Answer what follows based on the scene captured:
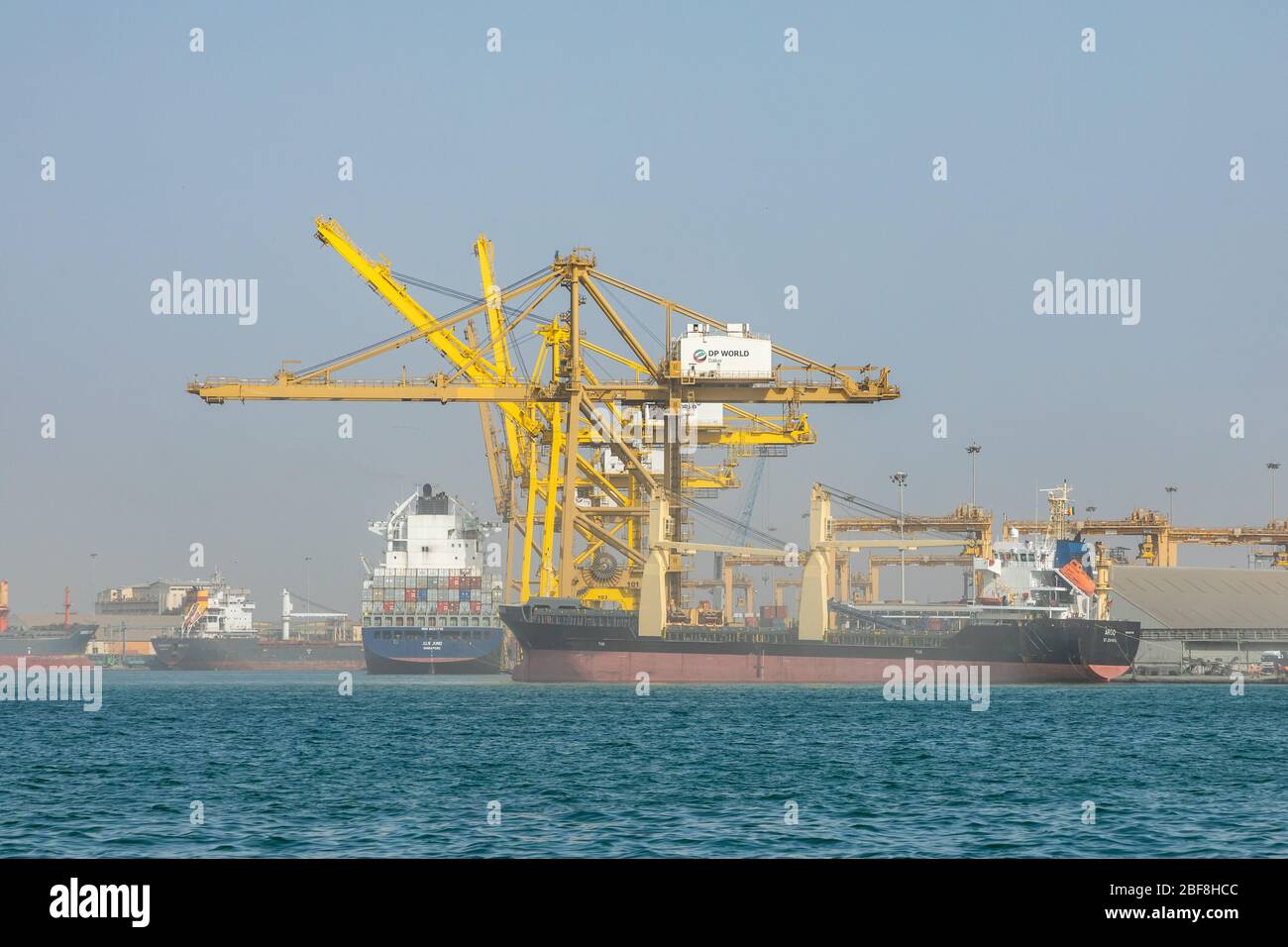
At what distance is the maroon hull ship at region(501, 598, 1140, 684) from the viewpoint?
72.0 metres

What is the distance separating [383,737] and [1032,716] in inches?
847

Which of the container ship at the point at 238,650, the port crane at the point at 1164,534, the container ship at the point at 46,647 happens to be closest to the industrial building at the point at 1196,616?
the port crane at the point at 1164,534

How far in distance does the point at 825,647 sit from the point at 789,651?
6.29 ft

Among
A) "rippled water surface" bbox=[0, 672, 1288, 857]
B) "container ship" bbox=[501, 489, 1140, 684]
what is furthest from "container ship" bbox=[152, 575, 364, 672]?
"rippled water surface" bbox=[0, 672, 1288, 857]

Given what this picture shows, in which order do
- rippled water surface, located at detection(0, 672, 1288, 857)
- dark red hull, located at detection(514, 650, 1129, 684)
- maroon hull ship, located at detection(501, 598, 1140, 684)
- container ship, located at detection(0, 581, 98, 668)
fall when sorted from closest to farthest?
rippled water surface, located at detection(0, 672, 1288, 857), maroon hull ship, located at detection(501, 598, 1140, 684), dark red hull, located at detection(514, 650, 1129, 684), container ship, located at detection(0, 581, 98, 668)

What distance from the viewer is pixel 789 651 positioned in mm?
75062

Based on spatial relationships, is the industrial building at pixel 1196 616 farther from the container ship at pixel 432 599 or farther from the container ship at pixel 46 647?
the container ship at pixel 46 647

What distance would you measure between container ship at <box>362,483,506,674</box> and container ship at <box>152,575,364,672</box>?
27214 mm

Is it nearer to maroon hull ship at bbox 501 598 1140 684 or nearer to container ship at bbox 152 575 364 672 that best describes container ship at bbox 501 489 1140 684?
maroon hull ship at bbox 501 598 1140 684

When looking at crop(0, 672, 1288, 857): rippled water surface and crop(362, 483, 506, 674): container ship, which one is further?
crop(362, 483, 506, 674): container ship

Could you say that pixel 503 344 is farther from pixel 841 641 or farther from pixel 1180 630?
pixel 1180 630

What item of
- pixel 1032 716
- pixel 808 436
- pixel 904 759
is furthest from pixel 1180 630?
pixel 904 759

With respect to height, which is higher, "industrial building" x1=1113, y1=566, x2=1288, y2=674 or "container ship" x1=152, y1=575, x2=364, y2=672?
"industrial building" x1=1113, y1=566, x2=1288, y2=674

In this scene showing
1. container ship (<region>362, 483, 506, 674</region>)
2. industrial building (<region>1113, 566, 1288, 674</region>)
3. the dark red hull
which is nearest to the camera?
the dark red hull
